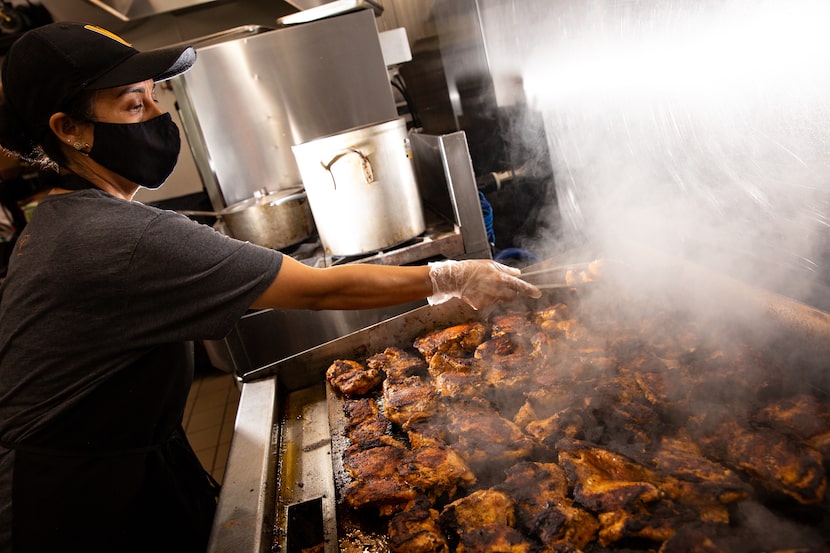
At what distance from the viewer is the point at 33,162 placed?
1.75m

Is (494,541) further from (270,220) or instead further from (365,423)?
(270,220)

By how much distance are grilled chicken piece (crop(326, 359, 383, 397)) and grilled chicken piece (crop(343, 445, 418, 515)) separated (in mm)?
391

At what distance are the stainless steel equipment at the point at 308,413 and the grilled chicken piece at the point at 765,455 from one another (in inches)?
13.5

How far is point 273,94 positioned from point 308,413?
118 inches

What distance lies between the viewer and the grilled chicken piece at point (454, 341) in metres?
2.46

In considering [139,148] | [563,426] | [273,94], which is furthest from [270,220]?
[563,426]

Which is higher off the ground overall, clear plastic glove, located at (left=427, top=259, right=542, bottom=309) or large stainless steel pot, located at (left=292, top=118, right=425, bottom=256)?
large stainless steel pot, located at (left=292, top=118, right=425, bottom=256)

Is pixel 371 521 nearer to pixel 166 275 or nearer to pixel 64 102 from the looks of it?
pixel 166 275

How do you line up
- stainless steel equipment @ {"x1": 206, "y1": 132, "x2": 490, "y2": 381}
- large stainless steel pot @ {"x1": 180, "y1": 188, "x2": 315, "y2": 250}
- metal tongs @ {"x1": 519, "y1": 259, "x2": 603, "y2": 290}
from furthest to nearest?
large stainless steel pot @ {"x1": 180, "y1": 188, "x2": 315, "y2": 250} → stainless steel equipment @ {"x1": 206, "y1": 132, "x2": 490, "y2": 381} → metal tongs @ {"x1": 519, "y1": 259, "x2": 603, "y2": 290}

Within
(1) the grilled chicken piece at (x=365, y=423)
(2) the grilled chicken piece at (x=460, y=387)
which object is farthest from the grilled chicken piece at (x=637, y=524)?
(1) the grilled chicken piece at (x=365, y=423)

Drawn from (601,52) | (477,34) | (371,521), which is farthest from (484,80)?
(371,521)

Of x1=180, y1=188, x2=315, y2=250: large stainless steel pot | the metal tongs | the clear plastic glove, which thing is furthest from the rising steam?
x1=180, y1=188, x2=315, y2=250: large stainless steel pot

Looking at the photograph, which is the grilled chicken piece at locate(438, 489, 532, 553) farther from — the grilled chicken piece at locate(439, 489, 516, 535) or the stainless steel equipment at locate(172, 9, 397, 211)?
the stainless steel equipment at locate(172, 9, 397, 211)

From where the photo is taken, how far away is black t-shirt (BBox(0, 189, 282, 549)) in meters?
1.49
